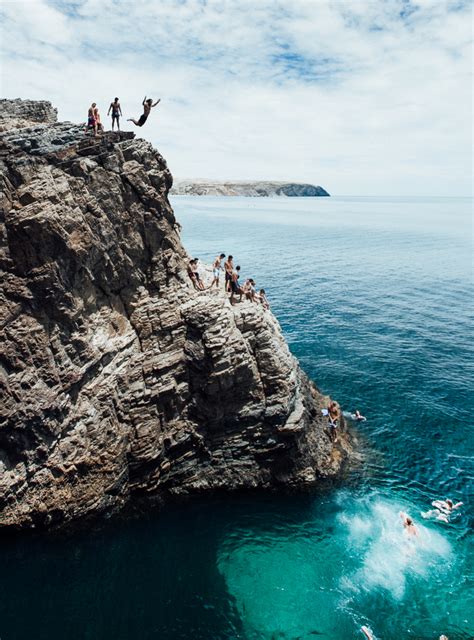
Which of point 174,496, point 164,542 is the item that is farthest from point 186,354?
point 164,542

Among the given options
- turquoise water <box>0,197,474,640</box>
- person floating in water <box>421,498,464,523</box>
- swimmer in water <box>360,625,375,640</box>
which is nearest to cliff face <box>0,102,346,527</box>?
turquoise water <box>0,197,474,640</box>

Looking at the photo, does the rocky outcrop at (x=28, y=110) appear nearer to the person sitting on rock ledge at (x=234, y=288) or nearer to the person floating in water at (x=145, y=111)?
the person floating in water at (x=145, y=111)

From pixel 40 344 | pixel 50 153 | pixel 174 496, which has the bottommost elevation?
pixel 174 496

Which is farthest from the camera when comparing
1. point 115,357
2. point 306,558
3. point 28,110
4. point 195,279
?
point 28,110

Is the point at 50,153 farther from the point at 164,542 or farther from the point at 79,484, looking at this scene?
the point at 164,542

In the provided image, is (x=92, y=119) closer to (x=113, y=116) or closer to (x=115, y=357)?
(x=113, y=116)

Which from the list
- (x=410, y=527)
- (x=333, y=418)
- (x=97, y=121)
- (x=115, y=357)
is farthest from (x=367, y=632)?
(x=97, y=121)
